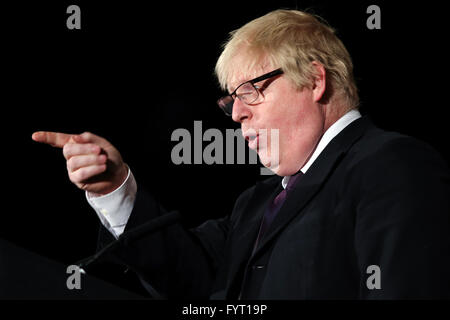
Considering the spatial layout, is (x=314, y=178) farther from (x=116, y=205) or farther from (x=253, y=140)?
(x=116, y=205)

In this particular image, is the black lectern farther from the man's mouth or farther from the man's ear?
the man's ear

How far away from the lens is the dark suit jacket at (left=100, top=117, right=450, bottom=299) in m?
1.02

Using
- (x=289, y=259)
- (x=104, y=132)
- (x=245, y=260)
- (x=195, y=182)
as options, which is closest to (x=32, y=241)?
(x=104, y=132)

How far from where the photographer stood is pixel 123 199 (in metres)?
1.40

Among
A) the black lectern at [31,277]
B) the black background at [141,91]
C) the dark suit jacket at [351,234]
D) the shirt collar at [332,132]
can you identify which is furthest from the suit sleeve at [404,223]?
the black background at [141,91]

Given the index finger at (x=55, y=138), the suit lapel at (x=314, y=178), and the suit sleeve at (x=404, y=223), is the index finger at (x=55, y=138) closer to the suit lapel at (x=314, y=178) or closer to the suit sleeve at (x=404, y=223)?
the suit lapel at (x=314, y=178)

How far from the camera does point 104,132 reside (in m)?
2.21

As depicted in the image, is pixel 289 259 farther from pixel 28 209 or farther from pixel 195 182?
pixel 28 209

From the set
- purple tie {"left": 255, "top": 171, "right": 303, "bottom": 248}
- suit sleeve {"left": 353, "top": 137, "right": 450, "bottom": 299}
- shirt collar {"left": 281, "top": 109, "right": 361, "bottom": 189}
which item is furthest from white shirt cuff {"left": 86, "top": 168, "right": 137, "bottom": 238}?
suit sleeve {"left": 353, "top": 137, "right": 450, "bottom": 299}

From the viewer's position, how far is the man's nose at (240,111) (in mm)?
1480

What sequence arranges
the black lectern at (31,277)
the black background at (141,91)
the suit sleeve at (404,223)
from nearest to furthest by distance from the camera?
the black lectern at (31,277)
the suit sleeve at (404,223)
the black background at (141,91)

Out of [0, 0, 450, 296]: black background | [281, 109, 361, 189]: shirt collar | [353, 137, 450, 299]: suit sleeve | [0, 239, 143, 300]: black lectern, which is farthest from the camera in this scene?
[0, 0, 450, 296]: black background

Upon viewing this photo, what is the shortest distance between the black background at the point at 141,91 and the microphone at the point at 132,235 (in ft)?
3.77

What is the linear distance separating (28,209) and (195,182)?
743 millimetres
